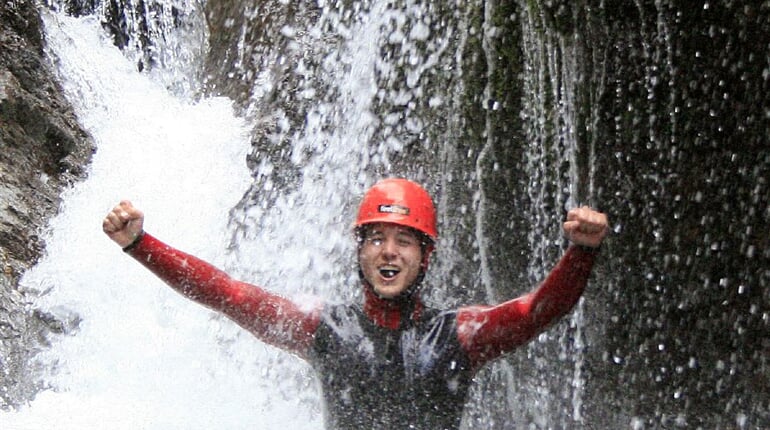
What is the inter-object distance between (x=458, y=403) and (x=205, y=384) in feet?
→ 8.37

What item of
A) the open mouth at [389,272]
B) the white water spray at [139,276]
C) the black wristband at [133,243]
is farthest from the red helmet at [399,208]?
the white water spray at [139,276]

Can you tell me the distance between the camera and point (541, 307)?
8.37 feet

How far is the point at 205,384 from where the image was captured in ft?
15.9

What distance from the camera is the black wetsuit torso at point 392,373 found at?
2619 mm

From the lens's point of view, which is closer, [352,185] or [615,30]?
[615,30]

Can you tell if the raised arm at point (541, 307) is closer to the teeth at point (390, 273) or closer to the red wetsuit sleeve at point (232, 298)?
the teeth at point (390, 273)

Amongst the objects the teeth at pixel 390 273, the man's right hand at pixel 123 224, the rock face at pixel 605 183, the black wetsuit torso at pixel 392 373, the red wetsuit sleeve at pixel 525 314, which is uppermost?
the rock face at pixel 605 183

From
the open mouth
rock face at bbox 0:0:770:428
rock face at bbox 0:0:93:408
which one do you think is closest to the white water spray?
rock face at bbox 0:0:93:408

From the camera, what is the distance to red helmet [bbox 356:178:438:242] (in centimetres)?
279

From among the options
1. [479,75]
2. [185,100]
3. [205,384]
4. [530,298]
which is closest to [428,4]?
[479,75]

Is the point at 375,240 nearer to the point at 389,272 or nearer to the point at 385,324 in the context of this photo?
the point at 389,272

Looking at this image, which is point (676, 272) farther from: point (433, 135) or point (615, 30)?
point (433, 135)

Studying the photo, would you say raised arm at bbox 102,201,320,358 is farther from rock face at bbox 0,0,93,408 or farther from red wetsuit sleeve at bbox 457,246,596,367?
rock face at bbox 0,0,93,408

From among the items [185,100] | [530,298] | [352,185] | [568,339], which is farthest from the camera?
[185,100]
